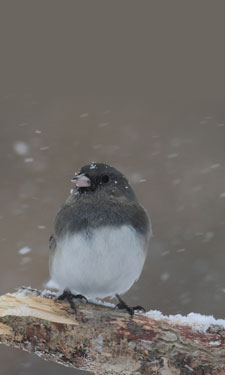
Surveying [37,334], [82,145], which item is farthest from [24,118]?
[37,334]

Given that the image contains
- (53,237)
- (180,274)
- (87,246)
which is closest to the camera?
(87,246)

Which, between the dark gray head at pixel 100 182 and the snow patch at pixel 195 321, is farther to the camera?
the dark gray head at pixel 100 182

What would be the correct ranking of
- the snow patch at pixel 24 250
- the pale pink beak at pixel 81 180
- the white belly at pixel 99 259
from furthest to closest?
the snow patch at pixel 24 250 < the pale pink beak at pixel 81 180 < the white belly at pixel 99 259

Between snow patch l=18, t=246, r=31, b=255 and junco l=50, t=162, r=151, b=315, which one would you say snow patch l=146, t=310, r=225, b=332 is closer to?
junco l=50, t=162, r=151, b=315

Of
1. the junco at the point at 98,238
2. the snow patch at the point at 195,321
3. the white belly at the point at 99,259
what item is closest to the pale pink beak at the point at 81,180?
the junco at the point at 98,238

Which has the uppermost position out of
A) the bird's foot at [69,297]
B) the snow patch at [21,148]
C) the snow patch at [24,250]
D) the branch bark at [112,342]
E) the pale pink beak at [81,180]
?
the snow patch at [21,148]

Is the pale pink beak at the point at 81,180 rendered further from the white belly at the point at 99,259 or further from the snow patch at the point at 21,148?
the snow patch at the point at 21,148

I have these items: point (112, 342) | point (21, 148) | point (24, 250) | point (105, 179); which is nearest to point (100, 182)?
point (105, 179)

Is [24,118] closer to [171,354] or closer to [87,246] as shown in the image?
[87,246]

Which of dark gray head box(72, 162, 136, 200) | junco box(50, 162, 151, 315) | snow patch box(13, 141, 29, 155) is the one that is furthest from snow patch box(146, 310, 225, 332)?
snow patch box(13, 141, 29, 155)
